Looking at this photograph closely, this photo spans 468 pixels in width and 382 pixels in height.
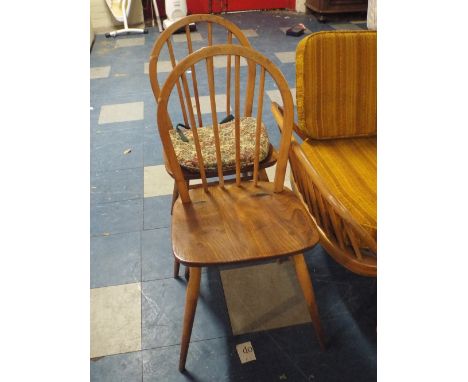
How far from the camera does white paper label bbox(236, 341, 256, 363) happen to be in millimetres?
1368

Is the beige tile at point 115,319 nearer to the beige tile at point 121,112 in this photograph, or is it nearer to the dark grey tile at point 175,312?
the dark grey tile at point 175,312

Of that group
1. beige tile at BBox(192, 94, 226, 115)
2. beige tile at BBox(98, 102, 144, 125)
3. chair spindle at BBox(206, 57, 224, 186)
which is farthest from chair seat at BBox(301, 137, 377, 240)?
beige tile at BBox(98, 102, 144, 125)

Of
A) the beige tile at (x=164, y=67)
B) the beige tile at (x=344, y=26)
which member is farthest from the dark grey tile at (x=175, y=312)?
the beige tile at (x=344, y=26)

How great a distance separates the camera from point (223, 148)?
154 cm

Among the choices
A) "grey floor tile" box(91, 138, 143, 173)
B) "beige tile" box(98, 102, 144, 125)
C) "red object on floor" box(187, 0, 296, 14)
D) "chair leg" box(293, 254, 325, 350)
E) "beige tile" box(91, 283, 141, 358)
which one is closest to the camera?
"chair leg" box(293, 254, 325, 350)

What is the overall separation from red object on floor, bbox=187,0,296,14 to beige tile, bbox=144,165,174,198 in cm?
354

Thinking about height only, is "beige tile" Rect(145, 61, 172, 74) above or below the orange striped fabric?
below

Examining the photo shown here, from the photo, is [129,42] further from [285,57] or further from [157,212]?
[157,212]

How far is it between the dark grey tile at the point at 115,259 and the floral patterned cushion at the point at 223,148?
0.54m

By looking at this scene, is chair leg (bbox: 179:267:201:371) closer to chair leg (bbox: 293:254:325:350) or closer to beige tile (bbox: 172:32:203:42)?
chair leg (bbox: 293:254:325:350)
